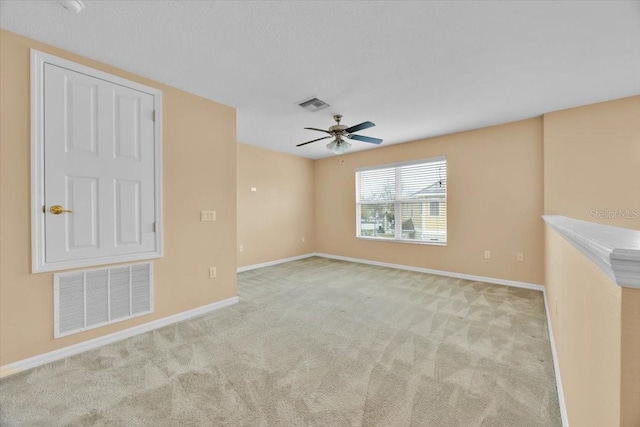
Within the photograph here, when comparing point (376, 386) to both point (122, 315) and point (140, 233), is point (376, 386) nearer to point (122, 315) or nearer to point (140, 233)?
point (122, 315)

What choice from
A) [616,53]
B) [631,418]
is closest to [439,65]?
[616,53]

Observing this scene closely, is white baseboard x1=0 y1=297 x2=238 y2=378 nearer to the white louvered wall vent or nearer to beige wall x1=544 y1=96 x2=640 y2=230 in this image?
the white louvered wall vent

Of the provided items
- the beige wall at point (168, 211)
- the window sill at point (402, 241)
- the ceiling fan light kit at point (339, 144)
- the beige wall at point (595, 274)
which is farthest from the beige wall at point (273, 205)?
the beige wall at point (595, 274)

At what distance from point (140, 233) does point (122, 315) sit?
0.80 m

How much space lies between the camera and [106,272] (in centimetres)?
244

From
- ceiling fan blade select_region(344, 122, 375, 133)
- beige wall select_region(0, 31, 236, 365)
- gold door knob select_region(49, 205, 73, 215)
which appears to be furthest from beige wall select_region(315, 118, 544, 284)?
gold door knob select_region(49, 205, 73, 215)

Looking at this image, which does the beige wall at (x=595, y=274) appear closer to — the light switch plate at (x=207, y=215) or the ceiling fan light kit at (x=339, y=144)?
the ceiling fan light kit at (x=339, y=144)

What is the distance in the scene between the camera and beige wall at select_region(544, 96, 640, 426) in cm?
61

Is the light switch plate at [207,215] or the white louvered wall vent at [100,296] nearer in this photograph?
the white louvered wall vent at [100,296]

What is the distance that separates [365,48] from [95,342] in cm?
351

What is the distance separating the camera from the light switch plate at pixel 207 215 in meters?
3.17

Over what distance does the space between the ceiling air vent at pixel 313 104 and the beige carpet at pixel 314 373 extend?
8.40 feet

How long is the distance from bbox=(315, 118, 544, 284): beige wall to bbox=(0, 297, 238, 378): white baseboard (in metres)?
3.85

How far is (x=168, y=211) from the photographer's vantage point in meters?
2.87
